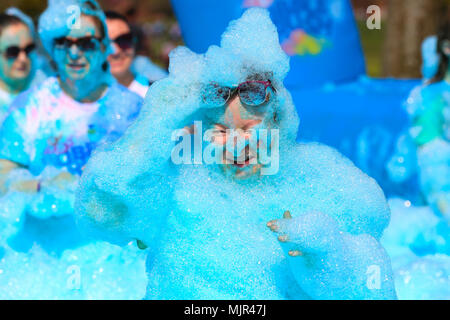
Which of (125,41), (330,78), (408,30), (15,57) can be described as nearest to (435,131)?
(330,78)

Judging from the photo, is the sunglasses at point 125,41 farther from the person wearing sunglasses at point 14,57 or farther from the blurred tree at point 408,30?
the blurred tree at point 408,30

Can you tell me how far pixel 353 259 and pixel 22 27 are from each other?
2.72m

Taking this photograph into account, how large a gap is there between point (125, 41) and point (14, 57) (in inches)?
24.1

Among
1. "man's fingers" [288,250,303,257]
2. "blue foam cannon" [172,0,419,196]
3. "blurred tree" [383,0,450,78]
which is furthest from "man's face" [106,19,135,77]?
"blurred tree" [383,0,450,78]

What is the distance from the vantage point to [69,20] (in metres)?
3.08

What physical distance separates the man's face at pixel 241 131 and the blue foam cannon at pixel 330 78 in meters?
2.31

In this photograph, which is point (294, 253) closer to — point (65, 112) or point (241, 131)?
point (241, 131)

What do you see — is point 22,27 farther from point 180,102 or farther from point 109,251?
point 180,102

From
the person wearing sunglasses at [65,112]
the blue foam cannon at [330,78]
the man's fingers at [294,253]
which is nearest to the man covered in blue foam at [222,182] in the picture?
the man's fingers at [294,253]

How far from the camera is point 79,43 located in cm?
312

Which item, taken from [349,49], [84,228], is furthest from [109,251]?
[349,49]

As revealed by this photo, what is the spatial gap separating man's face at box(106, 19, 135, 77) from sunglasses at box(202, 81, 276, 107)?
2258mm

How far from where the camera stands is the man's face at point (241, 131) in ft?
6.67
